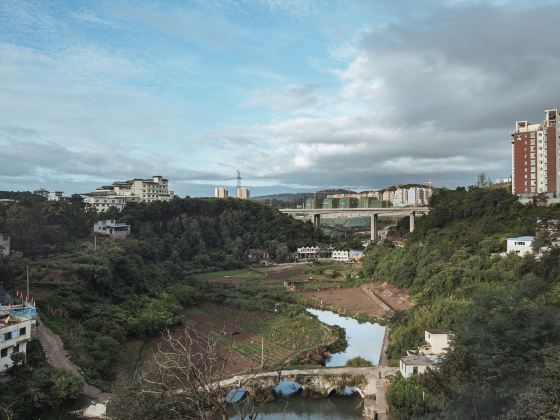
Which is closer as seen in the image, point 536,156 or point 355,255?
point 536,156

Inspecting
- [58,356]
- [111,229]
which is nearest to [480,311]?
[58,356]

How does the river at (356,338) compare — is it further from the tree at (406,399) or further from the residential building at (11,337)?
the residential building at (11,337)

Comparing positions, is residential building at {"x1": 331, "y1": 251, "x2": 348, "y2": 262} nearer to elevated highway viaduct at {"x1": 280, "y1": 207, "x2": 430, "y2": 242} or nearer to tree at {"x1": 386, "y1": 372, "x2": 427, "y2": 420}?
elevated highway viaduct at {"x1": 280, "y1": 207, "x2": 430, "y2": 242}

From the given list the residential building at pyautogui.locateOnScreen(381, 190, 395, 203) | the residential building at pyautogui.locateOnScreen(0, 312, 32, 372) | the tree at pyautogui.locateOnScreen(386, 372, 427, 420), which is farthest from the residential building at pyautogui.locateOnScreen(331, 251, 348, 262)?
the residential building at pyautogui.locateOnScreen(381, 190, 395, 203)

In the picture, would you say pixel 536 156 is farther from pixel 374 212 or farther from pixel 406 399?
pixel 406 399

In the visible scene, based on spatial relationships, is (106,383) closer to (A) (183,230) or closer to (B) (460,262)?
(B) (460,262)
